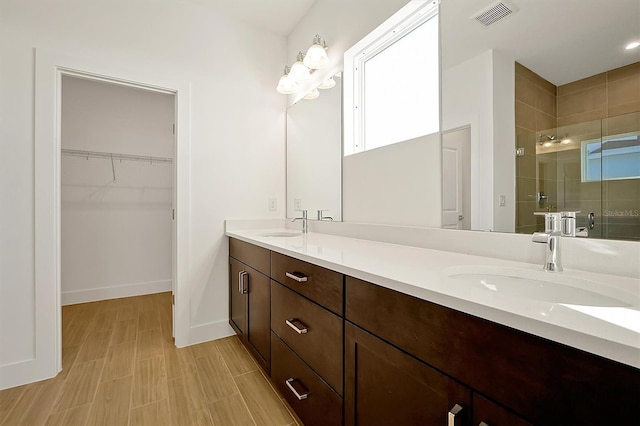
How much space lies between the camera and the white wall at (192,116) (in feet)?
5.45

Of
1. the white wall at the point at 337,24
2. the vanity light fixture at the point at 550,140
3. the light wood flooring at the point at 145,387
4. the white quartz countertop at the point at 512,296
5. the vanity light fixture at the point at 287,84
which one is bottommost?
the light wood flooring at the point at 145,387

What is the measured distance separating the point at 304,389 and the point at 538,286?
0.93 metres

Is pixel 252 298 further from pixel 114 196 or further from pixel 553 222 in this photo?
pixel 114 196

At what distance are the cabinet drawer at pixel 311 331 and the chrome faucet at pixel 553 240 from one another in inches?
25.5

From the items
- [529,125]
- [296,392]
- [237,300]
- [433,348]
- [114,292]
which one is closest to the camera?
[433,348]

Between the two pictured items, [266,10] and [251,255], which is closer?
[251,255]

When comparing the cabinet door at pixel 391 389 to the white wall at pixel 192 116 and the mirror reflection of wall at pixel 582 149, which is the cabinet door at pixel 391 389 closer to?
the mirror reflection of wall at pixel 582 149

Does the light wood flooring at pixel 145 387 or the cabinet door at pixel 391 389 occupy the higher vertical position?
the cabinet door at pixel 391 389

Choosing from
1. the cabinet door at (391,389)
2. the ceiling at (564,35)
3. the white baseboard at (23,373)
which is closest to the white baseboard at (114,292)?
the white baseboard at (23,373)

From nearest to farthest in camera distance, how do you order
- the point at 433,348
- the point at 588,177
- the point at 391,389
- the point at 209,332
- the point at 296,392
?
the point at 433,348
the point at 391,389
the point at 588,177
the point at 296,392
the point at 209,332

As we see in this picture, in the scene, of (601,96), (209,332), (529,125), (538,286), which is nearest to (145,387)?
(209,332)

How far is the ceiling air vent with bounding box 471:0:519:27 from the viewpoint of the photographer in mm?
1062

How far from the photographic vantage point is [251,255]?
1.79 meters

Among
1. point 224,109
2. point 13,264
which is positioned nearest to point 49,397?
point 13,264
